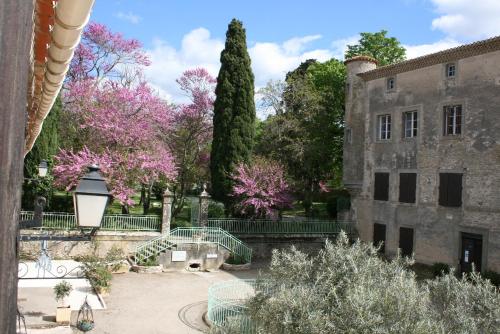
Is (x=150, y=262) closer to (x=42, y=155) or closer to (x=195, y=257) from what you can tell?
(x=195, y=257)

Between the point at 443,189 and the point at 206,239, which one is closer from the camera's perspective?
the point at 443,189

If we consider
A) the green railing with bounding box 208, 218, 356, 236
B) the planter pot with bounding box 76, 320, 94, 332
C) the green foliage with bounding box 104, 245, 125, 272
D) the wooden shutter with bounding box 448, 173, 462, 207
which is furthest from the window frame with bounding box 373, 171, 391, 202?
the planter pot with bounding box 76, 320, 94, 332

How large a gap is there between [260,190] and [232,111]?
5.64 metres

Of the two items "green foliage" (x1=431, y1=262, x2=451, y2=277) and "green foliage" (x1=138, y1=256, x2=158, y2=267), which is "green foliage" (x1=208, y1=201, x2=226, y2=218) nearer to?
"green foliage" (x1=138, y1=256, x2=158, y2=267)

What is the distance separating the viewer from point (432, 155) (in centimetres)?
2523

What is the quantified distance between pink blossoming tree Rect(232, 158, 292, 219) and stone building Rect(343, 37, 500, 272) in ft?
17.3

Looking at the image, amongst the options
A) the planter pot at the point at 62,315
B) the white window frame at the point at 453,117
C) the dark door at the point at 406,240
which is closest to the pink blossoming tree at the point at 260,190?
the dark door at the point at 406,240

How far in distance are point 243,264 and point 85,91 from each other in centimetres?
1374

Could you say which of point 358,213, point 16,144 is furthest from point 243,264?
point 16,144

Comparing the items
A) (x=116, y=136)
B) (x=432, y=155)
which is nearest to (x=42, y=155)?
(x=116, y=136)

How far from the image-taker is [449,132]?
24547mm

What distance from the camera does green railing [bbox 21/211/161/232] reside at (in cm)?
2512

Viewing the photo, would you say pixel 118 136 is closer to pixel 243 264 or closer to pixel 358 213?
pixel 243 264

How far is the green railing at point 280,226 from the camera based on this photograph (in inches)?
1102
